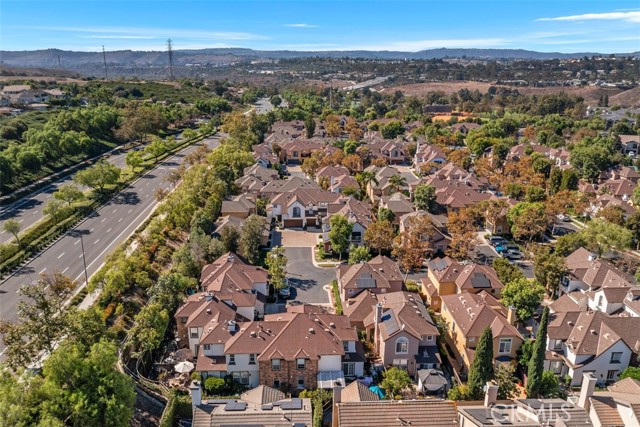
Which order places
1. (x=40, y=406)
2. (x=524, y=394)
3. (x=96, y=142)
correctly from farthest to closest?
(x=96, y=142) → (x=524, y=394) → (x=40, y=406)

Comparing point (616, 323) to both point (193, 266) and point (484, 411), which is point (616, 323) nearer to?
point (484, 411)

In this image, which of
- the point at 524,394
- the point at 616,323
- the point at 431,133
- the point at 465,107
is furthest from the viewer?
the point at 465,107

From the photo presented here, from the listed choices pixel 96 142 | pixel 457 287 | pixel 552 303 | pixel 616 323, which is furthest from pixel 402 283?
Result: pixel 96 142

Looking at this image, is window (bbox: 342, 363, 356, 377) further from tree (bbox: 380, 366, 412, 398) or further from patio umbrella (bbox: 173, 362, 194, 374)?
patio umbrella (bbox: 173, 362, 194, 374)

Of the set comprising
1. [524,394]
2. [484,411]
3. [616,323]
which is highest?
[484,411]

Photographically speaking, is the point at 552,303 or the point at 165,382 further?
the point at 552,303

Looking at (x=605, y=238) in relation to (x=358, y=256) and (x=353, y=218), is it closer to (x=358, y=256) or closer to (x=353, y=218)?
(x=358, y=256)

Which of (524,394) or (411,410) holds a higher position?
(411,410)

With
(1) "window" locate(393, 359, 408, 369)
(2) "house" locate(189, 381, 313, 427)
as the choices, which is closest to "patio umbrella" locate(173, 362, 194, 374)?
(2) "house" locate(189, 381, 313, 427)
